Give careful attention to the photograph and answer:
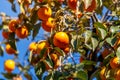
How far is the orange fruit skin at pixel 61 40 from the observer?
165cm

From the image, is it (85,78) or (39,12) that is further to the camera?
(39,12)

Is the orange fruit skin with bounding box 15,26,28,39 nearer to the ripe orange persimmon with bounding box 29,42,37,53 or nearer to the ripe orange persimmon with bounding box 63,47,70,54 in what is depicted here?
the ripe orange persimmon with bounding box 29,42,37,53

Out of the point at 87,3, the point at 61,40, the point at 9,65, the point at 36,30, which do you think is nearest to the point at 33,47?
the point at 36,30

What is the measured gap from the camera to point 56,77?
5.32 ft

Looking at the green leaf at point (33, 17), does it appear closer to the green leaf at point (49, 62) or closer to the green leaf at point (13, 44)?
the green leaf at point (13, 44)

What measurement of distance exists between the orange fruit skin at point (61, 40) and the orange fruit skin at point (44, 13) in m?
0.23

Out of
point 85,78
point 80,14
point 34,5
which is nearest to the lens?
point 85,78

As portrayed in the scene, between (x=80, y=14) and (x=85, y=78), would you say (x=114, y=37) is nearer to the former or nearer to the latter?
(x=85, y=78)

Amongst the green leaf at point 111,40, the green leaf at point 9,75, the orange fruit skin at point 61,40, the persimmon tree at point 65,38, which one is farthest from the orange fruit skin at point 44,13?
the green leaf at point 111,40

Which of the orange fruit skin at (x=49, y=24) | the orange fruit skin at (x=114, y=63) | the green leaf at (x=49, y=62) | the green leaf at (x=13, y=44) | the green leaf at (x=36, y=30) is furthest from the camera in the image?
the green leaf at (x=13, y=44)

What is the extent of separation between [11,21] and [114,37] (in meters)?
0.78

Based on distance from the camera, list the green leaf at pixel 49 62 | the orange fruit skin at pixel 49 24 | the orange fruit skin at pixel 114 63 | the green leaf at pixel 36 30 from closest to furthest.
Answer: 1. the orange fruit skin at pixel 114 63
2. the green leaf at pixel 49 62
3. the orange fruit skin at pixel 49 24
4. the green leaf at pixel 36 30

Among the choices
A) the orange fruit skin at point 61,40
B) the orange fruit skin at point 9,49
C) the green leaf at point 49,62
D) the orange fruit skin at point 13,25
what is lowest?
the green leaf at point 49,62

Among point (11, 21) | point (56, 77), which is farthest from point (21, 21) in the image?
point (56, 77)
